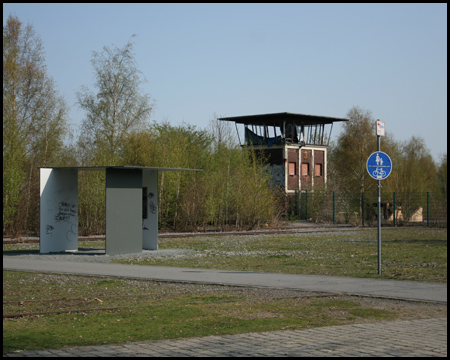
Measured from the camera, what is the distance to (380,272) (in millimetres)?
15562

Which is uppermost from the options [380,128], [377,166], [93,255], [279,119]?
[279,119]

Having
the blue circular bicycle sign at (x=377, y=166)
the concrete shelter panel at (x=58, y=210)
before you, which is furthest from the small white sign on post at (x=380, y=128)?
the concrete shelter panel at (x=58, y=210)

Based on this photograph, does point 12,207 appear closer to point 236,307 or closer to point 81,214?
point 81,214

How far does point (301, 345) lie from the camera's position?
24.5 feet

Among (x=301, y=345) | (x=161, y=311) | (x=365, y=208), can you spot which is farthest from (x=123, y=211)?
(x=365, y=208)

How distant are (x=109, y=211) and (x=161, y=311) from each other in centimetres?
1181

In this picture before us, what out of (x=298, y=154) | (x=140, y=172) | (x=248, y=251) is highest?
(x=298, y=154)

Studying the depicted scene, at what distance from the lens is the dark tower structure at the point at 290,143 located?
215ft

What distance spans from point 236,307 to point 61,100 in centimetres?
3190

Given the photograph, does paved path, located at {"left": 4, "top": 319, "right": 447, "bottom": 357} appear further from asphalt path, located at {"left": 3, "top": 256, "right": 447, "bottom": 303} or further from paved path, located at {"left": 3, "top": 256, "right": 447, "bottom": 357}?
asphalt path, located at {"left": 3, "top": 256, "right": 447, "bottom": 303}

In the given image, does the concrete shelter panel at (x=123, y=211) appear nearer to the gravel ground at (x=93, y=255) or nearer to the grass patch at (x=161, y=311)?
the gravel ground at (x=93, y=255)

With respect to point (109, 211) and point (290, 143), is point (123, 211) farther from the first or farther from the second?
point (290, 143)

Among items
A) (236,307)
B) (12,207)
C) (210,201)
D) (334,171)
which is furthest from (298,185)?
(236,307)

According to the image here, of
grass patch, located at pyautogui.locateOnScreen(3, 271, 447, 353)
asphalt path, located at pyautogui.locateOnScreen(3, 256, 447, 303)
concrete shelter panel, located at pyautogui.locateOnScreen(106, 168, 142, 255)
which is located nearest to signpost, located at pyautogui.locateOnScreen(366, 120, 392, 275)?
asphalt path, located at pyautogui.locateOnScreen(3, 256, 447, 303)
